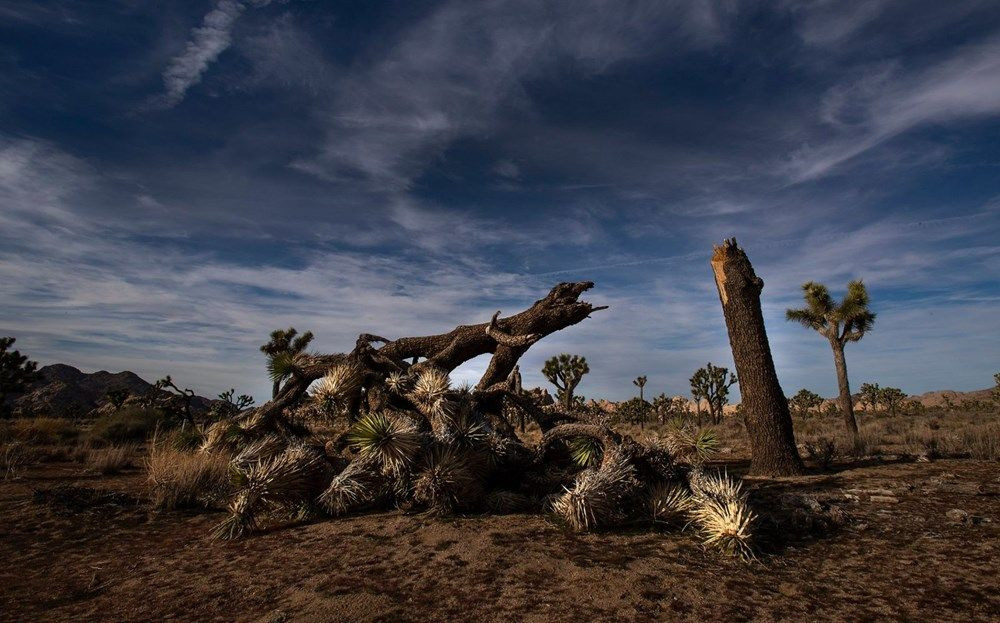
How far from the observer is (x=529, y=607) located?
12.3 feet

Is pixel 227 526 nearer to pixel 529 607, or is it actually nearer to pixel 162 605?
pixel 162 605

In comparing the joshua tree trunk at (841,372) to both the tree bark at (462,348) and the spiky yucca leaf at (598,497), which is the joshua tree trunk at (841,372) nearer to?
the tree bark at (462,348)

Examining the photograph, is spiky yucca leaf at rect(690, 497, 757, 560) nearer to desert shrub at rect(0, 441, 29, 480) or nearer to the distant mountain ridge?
desert shrub at rect(0, 441, 29, 480)

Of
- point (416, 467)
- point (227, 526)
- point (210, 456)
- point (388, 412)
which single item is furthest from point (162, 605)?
point (210, 456)

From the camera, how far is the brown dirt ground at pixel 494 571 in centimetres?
377

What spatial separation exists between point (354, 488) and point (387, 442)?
775 millimetres

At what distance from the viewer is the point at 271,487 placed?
249 inches

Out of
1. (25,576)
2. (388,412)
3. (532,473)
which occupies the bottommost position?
(25,576)

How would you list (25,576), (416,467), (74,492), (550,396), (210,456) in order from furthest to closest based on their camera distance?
(550,396)
(210,456)
(74,492)
(416,467)
(25,576)

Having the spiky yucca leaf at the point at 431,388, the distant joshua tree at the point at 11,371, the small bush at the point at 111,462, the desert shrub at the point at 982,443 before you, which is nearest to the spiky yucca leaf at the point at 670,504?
the spiky yucca leaf at the point at 431,388

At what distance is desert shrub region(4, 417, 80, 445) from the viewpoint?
16906 millimetres

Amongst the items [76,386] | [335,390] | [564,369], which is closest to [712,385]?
[564,369]

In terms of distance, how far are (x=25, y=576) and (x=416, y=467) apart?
406 cm

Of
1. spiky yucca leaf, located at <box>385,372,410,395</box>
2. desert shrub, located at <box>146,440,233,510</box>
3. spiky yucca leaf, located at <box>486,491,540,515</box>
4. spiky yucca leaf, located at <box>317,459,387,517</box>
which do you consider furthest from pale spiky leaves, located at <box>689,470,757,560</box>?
desert shrub, located at <box>146,440,233,510</box>
